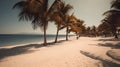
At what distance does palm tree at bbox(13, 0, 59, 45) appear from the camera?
15.1 meters

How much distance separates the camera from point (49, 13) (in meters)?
16.5

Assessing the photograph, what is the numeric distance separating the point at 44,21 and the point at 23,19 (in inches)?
99.9

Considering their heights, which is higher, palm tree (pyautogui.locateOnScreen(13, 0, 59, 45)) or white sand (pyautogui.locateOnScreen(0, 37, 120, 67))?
palm tree (pyautogui.locateOnScreen(13, 0, 59, 45))

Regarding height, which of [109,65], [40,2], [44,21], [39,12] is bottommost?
[109,65]

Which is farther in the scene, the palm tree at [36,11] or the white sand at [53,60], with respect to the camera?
the palm tree at [36,11]

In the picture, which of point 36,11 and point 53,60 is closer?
point 53,60

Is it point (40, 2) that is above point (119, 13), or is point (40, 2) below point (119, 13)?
above

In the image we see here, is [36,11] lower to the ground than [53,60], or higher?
higher

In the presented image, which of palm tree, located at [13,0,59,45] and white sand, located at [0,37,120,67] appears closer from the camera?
white sand, located at [0,37,120,67]

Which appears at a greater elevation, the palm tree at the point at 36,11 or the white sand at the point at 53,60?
the palm tree at the point at 36,11

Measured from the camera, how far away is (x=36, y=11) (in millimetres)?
16016

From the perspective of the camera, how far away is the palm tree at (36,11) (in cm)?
1510

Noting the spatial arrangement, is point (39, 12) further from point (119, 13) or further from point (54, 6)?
point (119, 13)

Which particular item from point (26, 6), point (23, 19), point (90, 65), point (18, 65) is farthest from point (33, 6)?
point (90, 65)
